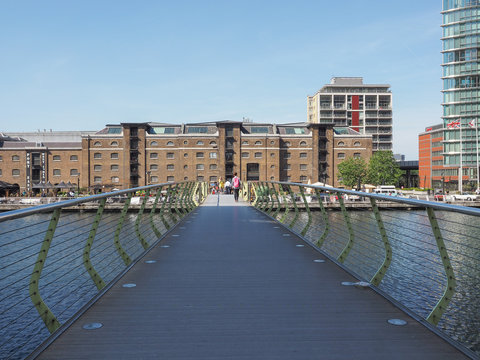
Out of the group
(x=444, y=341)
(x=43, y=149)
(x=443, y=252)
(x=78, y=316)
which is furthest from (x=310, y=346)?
(x=43, y=149)

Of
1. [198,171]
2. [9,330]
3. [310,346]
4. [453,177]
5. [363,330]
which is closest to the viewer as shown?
[310,346]

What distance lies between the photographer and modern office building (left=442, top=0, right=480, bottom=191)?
2453 inches

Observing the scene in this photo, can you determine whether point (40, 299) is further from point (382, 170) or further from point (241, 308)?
point (382, 170)

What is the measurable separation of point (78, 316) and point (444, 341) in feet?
8.53

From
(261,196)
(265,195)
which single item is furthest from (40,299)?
(261,196)

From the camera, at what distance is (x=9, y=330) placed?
33.8ft

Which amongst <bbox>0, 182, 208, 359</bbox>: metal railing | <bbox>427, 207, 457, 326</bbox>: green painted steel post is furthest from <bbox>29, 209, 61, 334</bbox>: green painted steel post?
<bbox>427, 207, 457, 326</bbox>: green painted steel post

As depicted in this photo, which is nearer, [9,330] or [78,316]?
[78,316]

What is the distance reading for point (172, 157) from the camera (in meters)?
62.2

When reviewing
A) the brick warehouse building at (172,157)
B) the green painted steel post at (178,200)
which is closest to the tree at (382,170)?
the brick warehouse building at (172,157)

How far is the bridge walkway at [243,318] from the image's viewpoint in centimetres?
261

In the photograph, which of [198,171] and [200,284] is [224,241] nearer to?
[200,284]

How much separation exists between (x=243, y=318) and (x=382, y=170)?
60.9m

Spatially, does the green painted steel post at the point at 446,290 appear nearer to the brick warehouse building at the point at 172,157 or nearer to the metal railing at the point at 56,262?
the metal railing at the point at 56,262
